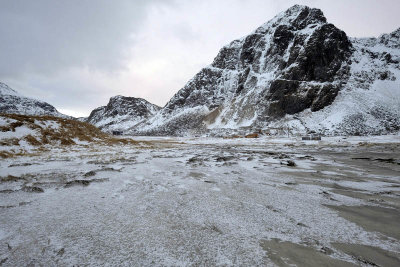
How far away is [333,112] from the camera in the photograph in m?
61.2

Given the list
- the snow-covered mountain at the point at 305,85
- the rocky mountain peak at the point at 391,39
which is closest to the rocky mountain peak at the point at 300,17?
the snow-covered mountain at the point at 305,85

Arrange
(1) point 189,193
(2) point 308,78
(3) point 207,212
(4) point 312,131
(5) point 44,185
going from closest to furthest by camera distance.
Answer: (3) point 207,212 → (1) point 189,193 → (5) point 44,185 → (4) point 312,131 → (2) point 308,78

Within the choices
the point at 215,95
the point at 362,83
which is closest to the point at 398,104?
the point at 362,83

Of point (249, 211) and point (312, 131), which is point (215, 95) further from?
point (249, 211)

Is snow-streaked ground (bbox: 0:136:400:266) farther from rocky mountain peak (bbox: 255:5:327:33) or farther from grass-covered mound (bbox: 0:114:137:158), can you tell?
rocky mountain peak (bbox: 255:5:327:33)

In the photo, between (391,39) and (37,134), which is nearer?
(37,134)

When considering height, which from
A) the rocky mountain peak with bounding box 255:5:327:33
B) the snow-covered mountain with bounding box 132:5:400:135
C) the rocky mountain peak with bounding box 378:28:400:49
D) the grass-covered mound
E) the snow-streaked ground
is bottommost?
the snow-streaked ground

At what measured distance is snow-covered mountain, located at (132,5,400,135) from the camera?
59725 mm

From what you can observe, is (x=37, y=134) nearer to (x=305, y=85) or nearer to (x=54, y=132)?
(x=54, y=132)

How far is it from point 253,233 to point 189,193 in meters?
1.73

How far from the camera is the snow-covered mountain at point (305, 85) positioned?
59.7 meters

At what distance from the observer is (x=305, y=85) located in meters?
69.8

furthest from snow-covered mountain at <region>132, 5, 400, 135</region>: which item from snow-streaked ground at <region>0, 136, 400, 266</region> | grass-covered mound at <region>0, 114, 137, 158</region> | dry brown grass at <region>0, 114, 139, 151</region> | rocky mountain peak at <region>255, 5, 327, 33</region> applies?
snow-streaked ground at <region>0, 136, 400, 266</region>

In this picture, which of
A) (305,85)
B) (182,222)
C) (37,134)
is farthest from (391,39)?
(37,134)
